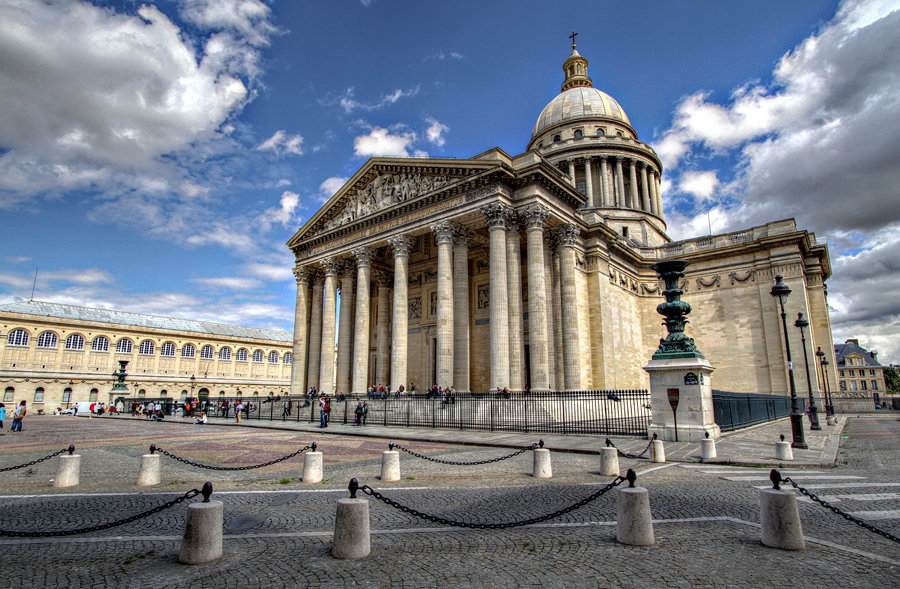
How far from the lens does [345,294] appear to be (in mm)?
39062

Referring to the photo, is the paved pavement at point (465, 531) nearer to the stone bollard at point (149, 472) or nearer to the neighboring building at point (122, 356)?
the stone bollard at point (149, 472)

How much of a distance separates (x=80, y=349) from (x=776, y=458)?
75024 millimetres

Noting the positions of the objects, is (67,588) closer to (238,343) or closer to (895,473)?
(895,473)

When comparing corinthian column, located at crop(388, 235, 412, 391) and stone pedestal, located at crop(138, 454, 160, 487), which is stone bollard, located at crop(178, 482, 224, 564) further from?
corinthian column, located at crop(388, 235, 412, 391)

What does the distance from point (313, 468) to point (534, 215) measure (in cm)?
2191

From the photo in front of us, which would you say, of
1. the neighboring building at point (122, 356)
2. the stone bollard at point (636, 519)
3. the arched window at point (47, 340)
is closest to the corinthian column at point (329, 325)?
the neighboring building at point (122, 356)

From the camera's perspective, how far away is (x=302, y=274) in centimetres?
4219

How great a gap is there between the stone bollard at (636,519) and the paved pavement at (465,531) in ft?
0.47

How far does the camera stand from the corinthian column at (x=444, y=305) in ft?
94.3

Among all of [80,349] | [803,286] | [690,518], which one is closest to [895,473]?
[690,518]

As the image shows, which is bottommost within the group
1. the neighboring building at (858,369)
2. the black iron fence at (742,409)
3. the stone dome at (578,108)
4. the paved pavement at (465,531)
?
the paved pavement at (465,531)

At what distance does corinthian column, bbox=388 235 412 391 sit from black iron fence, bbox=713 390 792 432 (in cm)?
1799

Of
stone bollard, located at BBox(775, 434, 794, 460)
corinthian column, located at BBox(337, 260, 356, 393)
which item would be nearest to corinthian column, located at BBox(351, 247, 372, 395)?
corinthian column, located at BBox(337, 260, 356, 393)

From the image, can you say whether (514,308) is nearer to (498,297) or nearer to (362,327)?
(498,297)
